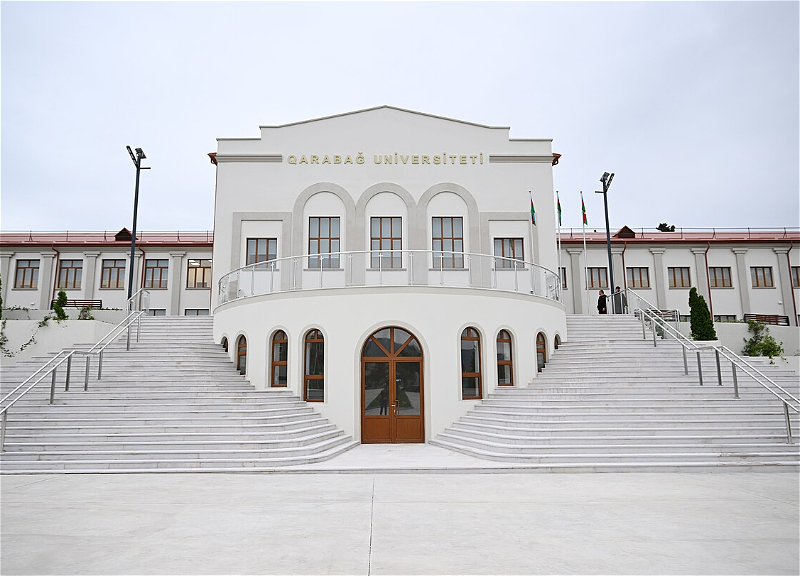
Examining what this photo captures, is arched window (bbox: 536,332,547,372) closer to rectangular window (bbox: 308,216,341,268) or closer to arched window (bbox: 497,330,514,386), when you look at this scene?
arched window (bbox: 497,330,514,386)

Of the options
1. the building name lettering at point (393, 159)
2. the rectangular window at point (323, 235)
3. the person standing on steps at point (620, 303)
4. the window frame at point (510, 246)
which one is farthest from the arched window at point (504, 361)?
the building name lettering at point (393, 159)

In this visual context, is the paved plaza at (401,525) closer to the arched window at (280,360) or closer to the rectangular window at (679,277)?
the arched window at (280,360)

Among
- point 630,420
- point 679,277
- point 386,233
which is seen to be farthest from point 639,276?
point 630,420

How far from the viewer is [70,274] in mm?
31047

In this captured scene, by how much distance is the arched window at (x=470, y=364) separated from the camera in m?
16.1

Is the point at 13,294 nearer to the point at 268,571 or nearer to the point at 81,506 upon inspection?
the point at 81,506

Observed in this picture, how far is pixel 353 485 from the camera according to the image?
395 inches

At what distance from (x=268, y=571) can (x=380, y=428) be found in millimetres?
10244

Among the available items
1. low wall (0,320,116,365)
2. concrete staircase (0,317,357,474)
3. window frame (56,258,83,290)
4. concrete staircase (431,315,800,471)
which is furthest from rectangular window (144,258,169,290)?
concrete staircase (431,315,800,471)

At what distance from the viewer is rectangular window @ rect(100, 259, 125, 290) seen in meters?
30.8

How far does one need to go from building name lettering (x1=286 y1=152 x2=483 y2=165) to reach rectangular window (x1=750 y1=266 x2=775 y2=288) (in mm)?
17717

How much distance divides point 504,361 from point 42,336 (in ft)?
50.5

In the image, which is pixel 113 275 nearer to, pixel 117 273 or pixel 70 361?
pixel 117 273

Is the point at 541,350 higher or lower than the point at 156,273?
lower
